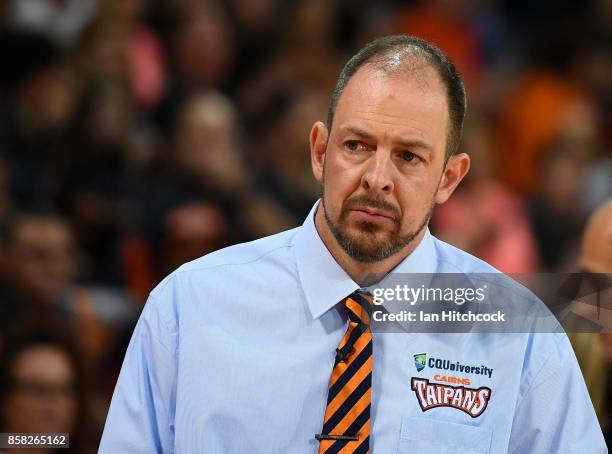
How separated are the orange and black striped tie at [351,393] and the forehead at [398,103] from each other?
1.42 ft

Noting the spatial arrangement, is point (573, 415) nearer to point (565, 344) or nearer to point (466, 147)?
point (565, 344)

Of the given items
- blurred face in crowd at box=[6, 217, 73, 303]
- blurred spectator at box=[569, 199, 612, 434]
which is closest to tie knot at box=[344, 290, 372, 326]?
blurred spectator at box=[569, 199, 612, 434]

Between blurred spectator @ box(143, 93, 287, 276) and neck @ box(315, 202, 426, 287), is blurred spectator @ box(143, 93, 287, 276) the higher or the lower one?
the higher one

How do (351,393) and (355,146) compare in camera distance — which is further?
(355,146)

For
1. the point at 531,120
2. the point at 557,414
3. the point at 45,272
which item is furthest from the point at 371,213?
the point at 531,120

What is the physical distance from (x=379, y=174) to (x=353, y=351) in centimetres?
41

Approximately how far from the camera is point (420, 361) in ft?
8.74

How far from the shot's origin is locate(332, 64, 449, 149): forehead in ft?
8.69

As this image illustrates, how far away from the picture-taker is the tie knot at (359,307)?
267 cm

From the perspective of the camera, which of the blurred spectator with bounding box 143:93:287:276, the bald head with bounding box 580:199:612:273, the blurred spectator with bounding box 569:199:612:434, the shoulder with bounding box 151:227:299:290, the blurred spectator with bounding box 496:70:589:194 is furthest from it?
the blurred spectator with bounding box 496:70:589:194

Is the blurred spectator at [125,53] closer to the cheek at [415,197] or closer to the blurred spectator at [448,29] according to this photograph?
the blurred spectator at [448,29]

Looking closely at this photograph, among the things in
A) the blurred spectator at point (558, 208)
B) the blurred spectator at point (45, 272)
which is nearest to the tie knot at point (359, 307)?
the blurred spectator at point (45, 272)

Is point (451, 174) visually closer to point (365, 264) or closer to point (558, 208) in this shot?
point (365, 264)

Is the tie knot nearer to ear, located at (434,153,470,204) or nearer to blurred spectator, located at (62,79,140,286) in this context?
ear, located at (434,153,470,204)
